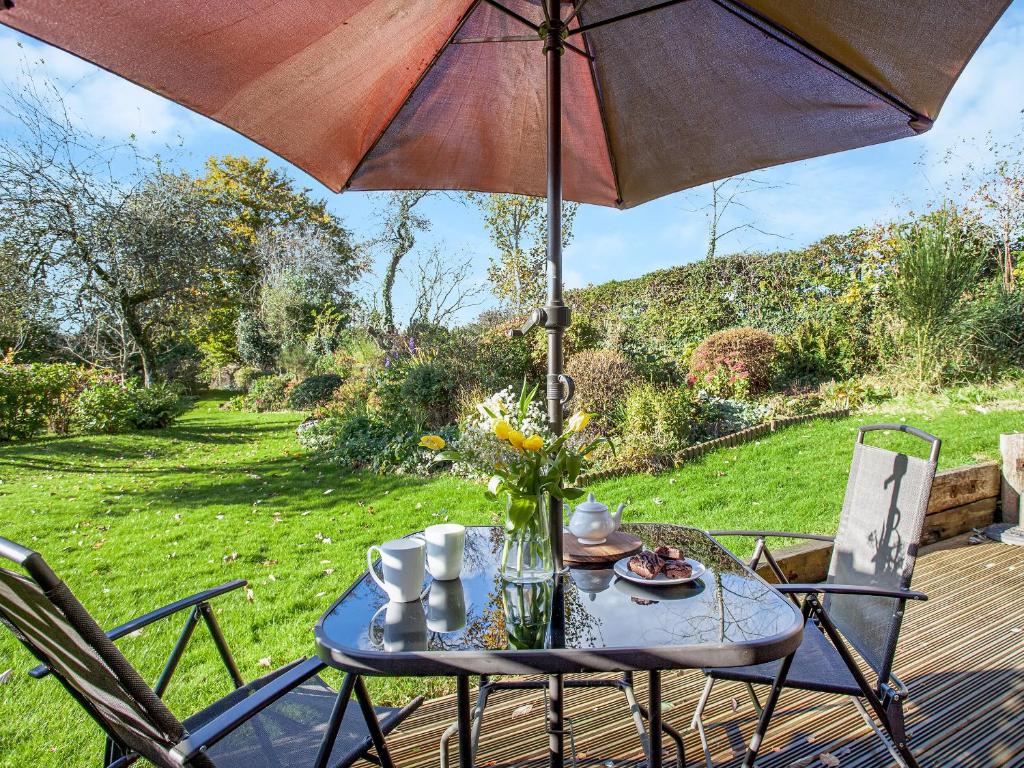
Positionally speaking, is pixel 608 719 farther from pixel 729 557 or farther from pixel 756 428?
pixel 756 428

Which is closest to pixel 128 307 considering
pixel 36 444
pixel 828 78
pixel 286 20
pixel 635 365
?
pixel 36 444

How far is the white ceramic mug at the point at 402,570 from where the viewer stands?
1.56 metres

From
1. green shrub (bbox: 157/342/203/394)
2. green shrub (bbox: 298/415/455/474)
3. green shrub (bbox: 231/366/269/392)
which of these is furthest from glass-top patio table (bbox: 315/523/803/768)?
green shrub (bbox: 157/342/203/394)

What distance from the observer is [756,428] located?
6375mm

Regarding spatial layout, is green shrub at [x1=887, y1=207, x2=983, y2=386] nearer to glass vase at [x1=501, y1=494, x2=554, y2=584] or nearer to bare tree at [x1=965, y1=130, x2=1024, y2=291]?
bare tree at [x1=965, y1=130, x2=1024, y2=291]

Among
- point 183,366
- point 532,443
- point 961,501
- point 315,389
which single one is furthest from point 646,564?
point 183,366

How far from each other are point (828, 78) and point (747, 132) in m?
0.35

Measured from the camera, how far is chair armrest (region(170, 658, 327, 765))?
1174 millimetres

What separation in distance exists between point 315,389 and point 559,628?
12123 millimetres

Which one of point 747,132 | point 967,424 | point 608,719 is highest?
point 747,132

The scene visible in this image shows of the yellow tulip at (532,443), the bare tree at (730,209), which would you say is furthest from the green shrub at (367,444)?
the bare tree at (730,209)

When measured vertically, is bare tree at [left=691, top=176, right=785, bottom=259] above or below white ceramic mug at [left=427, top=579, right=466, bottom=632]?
above

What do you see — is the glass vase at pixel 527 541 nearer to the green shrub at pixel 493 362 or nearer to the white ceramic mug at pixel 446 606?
the white ceramic mug at pixel 446 606

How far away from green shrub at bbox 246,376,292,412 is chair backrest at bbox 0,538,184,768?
43.5 feet
